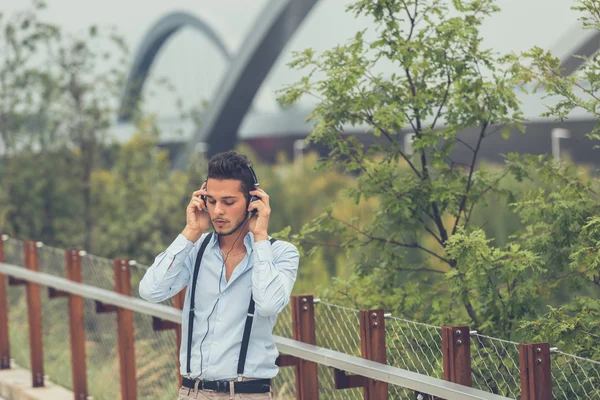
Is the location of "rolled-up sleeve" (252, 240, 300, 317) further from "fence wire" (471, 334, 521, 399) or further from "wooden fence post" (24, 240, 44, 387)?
"wooden fence post" (24, 240, 44, 387)

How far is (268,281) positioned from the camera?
3600 mm

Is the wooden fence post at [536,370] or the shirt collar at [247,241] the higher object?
the shirt collar at [247,241]

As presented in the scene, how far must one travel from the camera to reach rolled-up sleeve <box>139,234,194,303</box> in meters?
3.77

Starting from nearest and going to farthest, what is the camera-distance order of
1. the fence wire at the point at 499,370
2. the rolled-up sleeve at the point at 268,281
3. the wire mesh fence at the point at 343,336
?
the rolled-up sleeve at the point at 268,281 → the fence wire at the point at 499,370 → the wire mesh fence at the point at 343,336

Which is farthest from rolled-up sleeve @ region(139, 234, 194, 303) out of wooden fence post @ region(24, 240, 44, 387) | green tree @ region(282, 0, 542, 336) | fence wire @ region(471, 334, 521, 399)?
wooden fence post @ region(24, 240, 44, 387)

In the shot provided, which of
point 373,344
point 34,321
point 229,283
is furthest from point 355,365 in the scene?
point 34,321

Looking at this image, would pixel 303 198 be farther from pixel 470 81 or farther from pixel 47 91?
pixel 470 81

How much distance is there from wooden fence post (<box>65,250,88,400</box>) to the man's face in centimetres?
390

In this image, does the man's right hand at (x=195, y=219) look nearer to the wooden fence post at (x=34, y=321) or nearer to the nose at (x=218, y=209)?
the nose at (x=218, y=209)

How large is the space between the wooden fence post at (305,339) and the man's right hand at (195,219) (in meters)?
1.17

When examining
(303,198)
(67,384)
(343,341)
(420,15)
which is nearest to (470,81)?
(420,15)

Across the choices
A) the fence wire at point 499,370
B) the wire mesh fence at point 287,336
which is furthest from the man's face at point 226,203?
the fence wire at point 499,370

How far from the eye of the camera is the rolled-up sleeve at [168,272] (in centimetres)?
377

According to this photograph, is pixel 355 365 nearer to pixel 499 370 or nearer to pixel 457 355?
pixel 457 355
